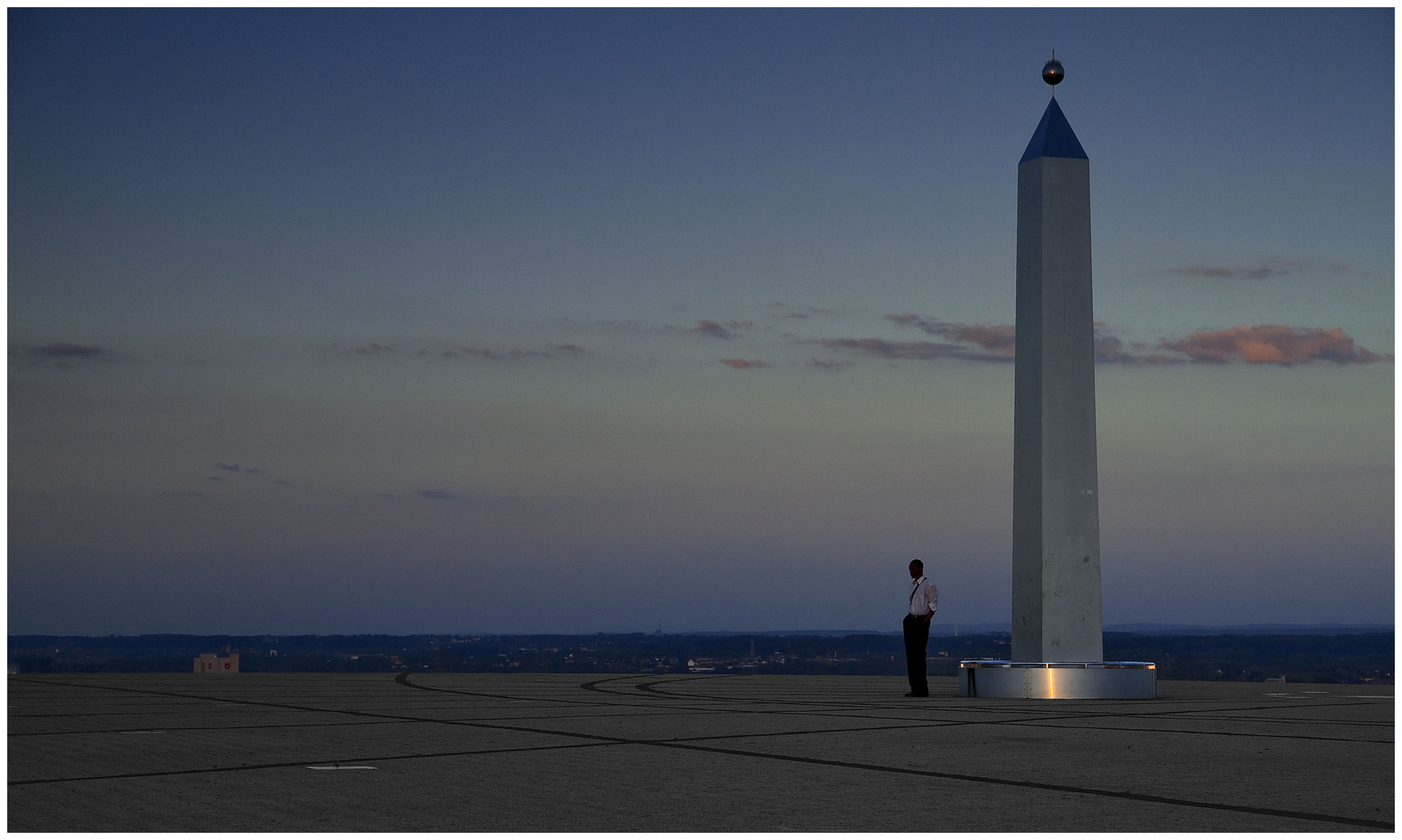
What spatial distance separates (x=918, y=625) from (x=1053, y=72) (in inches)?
274

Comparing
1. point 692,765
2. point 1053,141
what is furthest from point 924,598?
point 692,765

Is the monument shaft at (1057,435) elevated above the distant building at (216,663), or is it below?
above

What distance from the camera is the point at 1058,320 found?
17.1 metres

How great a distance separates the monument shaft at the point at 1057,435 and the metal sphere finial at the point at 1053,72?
1.71m

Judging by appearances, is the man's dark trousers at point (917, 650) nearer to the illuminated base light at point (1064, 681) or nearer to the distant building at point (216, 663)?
the illuminated base light at point (1064, 681)

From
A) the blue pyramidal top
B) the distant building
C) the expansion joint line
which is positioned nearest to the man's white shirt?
the blue pyramidal top

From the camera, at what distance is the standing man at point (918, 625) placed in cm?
1705

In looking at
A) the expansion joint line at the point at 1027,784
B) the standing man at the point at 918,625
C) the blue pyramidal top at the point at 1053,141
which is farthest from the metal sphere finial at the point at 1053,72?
the expansion joint line at the point at 1027,784

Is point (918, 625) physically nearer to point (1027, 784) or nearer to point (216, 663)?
point (1027, 784)

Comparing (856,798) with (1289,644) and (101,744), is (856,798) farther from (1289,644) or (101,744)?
(1289,644)

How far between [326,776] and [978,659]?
10591mm

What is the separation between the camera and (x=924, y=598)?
17.6 metres

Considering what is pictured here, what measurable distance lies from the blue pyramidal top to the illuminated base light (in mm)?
5771

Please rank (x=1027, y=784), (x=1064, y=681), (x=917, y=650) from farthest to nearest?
1. (x=917, y=650)
2. (x=1064, y=681)
3. (x=1027, y=784)
